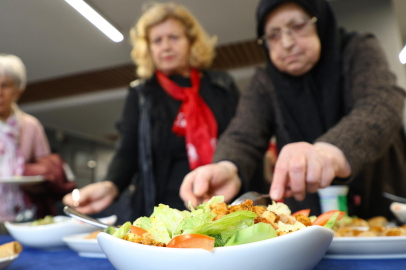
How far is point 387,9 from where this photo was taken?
3.09m

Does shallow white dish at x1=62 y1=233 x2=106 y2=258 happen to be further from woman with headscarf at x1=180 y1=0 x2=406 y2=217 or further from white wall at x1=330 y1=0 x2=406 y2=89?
white wall at x1=330 y1=0 x2=406 y2=89

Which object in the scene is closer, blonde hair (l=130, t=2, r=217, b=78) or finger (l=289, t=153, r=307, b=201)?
finger (l=289, t=153, r=307, b=201)

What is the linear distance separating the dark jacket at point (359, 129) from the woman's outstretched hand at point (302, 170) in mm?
93

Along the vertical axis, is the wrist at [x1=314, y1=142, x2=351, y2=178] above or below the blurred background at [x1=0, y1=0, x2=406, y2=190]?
below

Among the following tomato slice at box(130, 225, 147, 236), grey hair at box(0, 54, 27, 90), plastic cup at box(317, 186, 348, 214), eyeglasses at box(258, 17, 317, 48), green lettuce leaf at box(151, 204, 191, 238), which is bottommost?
plastic cup at box(317, 186, 348, 214)

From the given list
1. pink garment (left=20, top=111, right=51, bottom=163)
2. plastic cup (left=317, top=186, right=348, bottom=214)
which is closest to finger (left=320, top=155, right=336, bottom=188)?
plastic cup (left=317, top=186, right=348, bottom=214)

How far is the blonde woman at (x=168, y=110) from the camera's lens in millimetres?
1508

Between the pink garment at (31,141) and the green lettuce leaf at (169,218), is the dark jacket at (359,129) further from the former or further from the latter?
the pink garment at (31,141)

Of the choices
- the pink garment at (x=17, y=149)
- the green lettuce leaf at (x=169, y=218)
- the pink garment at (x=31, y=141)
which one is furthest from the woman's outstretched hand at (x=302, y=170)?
the pink garment at (x=31, y=141)

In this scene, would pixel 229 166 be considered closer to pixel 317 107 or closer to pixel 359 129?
pixel 359 129

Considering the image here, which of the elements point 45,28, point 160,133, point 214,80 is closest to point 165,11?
point 214,80

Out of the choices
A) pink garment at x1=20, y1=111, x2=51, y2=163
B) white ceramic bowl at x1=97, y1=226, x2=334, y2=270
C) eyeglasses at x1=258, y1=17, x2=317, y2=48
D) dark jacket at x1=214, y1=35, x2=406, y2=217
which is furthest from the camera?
pink garment at x1=20, y1=111, x2=51, y2=163

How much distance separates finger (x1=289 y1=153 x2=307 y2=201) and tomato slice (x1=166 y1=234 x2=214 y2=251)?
1.26 feet

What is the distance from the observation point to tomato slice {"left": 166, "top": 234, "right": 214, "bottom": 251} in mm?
324
